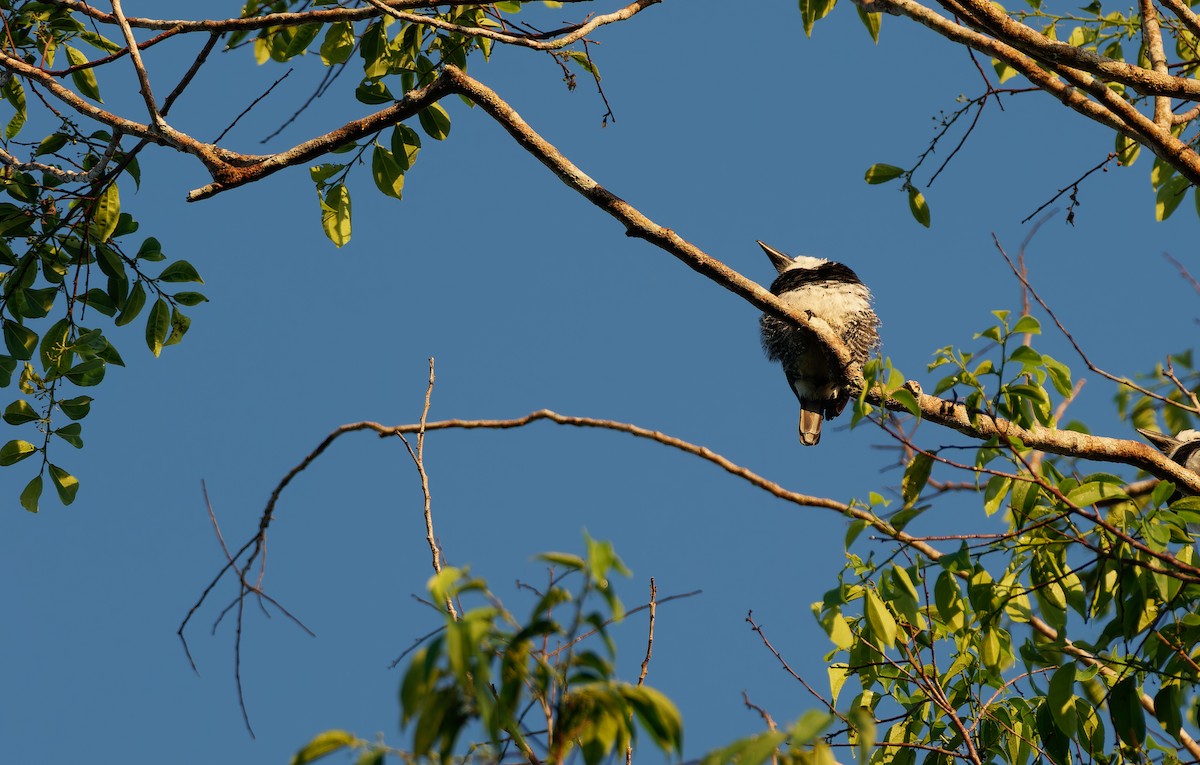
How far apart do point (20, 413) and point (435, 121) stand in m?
1.78

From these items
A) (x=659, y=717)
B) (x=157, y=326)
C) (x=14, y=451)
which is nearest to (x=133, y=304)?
(x=157, y=326)

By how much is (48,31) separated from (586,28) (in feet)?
6.55

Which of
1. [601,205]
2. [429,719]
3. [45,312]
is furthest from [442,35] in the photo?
[429,719]

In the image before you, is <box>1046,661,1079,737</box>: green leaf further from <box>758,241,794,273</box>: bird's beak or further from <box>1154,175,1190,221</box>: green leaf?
<box>758,241,794,273</box>: bird's beak

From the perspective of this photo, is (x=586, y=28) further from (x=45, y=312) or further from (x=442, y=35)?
(x=45, y=312)

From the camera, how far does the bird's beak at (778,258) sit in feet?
21.3

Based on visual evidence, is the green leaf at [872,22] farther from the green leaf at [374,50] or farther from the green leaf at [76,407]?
the green leaf at [76,407]

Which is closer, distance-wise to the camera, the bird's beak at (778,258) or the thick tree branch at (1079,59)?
the thick tree branch at (1079,59)

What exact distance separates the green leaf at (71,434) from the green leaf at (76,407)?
0.11ft

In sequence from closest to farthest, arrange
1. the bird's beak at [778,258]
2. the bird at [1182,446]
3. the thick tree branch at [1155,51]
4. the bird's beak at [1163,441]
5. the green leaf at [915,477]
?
the green leaf at [915,477] → the thick tree branch at [1155,51] → the bird at [1182,446] → the bird's beak at [1163,441] → the bird's beak at [778,258]

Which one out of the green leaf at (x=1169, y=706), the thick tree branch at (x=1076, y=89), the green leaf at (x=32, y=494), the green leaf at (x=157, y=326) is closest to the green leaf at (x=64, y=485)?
the green leaf at (x=32, y=494)

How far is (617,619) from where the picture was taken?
4.54 feet

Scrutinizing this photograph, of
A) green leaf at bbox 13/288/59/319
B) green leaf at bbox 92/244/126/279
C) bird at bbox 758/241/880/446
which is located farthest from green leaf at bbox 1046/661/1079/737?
green leaf at bbox 13/288/59/319

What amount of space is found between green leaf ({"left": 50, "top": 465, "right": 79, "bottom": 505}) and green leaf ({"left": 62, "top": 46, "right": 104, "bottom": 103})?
1.34 metres
